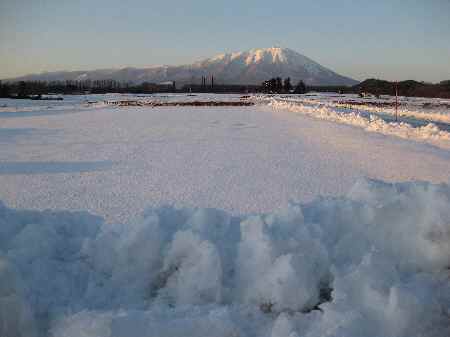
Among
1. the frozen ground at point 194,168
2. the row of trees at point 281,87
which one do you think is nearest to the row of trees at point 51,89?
the row of trees at point 281,87

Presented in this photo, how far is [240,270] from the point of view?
1768 millimetres

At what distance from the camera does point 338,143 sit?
963cm

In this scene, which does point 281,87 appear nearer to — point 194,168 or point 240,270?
point 194,168

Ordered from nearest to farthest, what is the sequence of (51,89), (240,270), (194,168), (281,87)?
(240,270) → (194,168) → (51,89) → (281,87)

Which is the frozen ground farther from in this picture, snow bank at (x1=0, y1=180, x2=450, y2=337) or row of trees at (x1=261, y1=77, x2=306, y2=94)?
row of trees at (x1=261, y1=77, x2=306, y2=94)

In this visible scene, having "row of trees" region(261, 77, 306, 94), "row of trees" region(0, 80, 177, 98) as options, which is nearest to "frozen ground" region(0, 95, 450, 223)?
"row of trees" region(0, 80, 177, 98)

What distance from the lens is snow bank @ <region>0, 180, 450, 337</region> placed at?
1395mm

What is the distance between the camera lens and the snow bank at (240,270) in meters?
1.39

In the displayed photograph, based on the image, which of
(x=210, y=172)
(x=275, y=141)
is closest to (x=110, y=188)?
(x=210, y=172)

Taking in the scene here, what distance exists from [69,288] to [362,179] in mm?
1502

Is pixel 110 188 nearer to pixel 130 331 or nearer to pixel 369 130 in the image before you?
Result: pixel 130 331

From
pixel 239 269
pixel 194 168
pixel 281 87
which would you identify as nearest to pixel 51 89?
pixel 281 87

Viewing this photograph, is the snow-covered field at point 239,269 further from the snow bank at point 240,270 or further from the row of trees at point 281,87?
the row of trees at point 281,87

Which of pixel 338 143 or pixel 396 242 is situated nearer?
pixel 396 242
